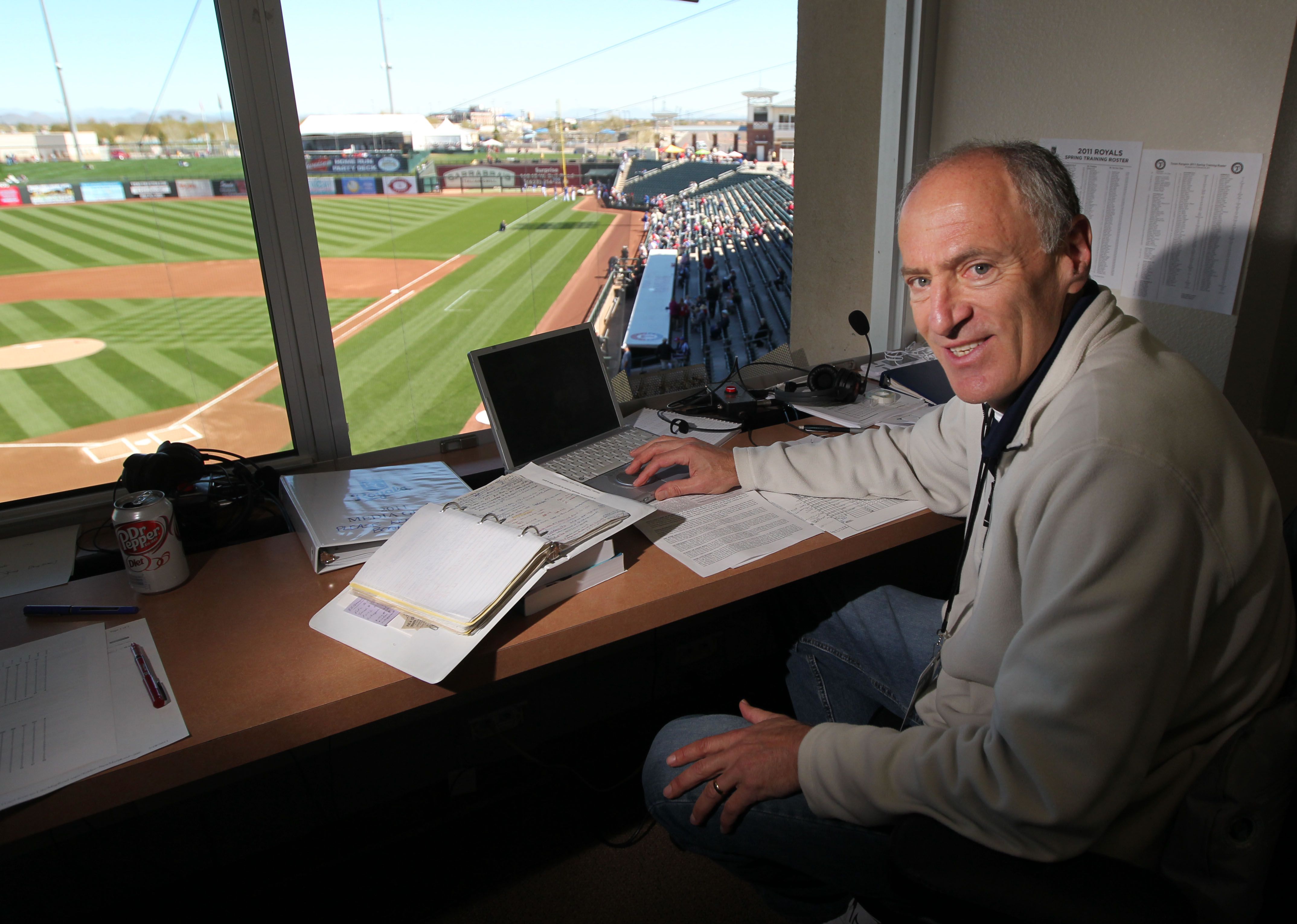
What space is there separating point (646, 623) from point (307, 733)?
0.48m

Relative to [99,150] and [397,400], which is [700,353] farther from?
[99,150]

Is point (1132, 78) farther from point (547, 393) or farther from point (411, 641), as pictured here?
point (411, 641)

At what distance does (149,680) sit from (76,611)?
0.28m

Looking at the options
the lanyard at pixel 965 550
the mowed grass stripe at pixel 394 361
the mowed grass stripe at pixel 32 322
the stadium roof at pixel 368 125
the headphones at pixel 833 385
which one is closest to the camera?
→ the lanyard at pixel 965 550

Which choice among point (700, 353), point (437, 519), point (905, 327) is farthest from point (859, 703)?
point (905, 327)

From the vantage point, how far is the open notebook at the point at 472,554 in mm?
1062

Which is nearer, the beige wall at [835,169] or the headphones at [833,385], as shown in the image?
the headphones at [833,385]

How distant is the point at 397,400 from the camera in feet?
5.77

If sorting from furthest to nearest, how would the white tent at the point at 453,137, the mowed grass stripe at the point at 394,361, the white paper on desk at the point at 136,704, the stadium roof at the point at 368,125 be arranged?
1. the white tent at the point at 453,137
2. the mowed grass stripe at the point at 394,361
3. the stadium roof at the point at 368,125
4. the white paper on desk at the point at 136,704

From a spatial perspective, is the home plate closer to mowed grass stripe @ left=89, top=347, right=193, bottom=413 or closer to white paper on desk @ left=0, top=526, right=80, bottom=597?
mowed grass stripe @ left=89, top=347, right=193, bottom=413

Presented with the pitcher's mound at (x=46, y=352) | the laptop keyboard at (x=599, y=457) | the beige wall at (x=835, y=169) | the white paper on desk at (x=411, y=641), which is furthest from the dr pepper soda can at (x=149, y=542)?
the beige wall at (x=835, y=169)

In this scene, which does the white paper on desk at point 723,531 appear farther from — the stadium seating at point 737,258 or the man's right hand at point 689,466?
the stadium seating at point 737,258

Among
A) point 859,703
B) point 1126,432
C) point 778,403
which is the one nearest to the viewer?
point 1126,432

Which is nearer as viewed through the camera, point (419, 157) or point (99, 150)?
point (99, 150)
